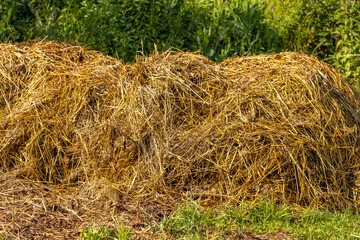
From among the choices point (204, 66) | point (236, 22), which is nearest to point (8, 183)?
point (204, 66)

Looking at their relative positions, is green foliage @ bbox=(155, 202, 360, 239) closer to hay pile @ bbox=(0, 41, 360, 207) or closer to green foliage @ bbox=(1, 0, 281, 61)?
hay pile @ bbox=(0, 41, 360, 207)

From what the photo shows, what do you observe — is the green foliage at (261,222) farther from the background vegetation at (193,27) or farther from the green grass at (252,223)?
the background vegetation at (193,27)

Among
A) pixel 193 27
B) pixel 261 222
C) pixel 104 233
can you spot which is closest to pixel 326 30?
Answer: pixel 193 27

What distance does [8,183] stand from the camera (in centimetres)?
354

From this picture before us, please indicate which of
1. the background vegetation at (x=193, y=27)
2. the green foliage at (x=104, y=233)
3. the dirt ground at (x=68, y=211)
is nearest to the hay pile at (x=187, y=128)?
the dirt ground at (x=68, y=211)

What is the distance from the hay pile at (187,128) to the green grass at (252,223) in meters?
0.21

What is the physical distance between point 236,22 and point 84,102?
9.69 feet

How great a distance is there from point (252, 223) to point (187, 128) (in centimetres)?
107

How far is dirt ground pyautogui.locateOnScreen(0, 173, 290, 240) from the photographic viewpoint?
2.86 m

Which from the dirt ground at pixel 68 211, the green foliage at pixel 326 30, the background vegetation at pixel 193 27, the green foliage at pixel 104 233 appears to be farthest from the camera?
the green foliage at pixel 326 30

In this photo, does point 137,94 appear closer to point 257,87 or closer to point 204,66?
point 204,66

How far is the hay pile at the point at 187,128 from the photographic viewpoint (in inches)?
139

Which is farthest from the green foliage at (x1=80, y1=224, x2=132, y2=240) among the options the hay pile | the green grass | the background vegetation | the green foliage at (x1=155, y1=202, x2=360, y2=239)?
the background vegetation

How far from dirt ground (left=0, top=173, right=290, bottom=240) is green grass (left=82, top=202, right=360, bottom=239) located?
7cm
